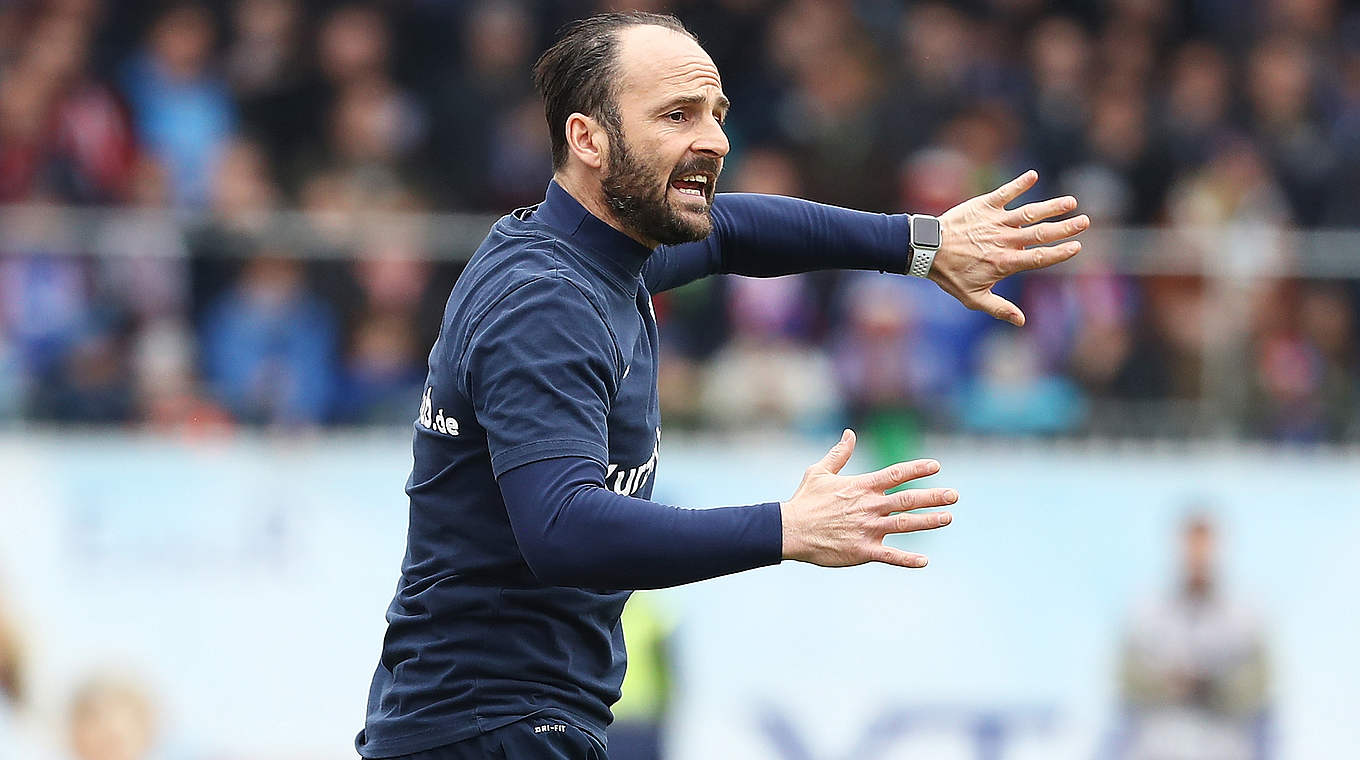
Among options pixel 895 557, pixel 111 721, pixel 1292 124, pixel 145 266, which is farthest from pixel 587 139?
pixel 1292 124

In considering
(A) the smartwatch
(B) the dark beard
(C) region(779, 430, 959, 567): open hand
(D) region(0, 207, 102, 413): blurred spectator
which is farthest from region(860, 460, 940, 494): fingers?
(D) region(0, 207, 102, 413): blurred spectator

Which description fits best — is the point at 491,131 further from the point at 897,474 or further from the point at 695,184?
the point at 897,474

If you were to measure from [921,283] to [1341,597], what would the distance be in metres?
2.58

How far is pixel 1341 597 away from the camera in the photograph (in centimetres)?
931

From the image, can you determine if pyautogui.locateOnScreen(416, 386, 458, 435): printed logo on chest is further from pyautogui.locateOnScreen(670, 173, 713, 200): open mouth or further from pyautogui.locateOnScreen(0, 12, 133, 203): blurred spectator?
pyautogui.locateOnScreen(0, 12, 133, 203): blurred spectator

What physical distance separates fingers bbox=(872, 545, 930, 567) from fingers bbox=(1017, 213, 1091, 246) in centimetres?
117

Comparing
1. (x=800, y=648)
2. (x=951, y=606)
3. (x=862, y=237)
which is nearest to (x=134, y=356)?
(x=800, y=648)

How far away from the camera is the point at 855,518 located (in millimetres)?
3641

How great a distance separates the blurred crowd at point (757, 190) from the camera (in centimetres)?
927

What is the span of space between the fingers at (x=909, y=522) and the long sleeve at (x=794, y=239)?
1.30 meters

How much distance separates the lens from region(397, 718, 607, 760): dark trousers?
404 centimetres

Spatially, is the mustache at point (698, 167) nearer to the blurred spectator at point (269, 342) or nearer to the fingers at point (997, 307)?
the fingers at point (997, 307)

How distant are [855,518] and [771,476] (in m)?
5.79

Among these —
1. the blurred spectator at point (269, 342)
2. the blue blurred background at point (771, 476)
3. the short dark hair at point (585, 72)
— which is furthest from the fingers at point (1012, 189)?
the blurred spectator at point (269, 342)
